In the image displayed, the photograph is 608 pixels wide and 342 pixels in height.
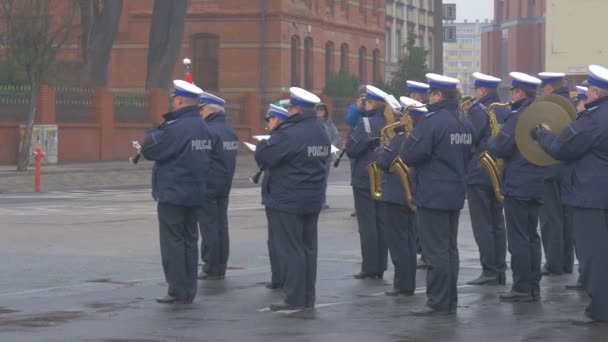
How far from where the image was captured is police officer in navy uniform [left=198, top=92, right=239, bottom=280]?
46.0 ft

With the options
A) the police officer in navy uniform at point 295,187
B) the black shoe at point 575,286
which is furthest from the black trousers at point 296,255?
the black shoe at point 575,286

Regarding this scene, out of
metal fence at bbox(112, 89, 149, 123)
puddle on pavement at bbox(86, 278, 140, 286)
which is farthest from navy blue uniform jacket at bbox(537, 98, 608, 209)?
metal fence at bbox(112, 89, 149, 123)

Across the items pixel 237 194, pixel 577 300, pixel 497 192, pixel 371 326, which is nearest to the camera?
pixel 371 326

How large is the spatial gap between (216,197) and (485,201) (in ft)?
8.61

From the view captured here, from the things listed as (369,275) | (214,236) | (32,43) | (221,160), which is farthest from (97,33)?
(369,275)

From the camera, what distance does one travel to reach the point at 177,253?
1212 centimetres

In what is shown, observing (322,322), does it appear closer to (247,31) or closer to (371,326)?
(371,326)

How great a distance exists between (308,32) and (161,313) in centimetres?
4991

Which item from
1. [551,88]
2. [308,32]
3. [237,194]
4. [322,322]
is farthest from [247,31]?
[322,322]

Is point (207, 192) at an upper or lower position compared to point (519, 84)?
lower

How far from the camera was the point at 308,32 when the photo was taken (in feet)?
200

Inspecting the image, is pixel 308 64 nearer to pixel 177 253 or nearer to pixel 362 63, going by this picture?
pixel 362 63

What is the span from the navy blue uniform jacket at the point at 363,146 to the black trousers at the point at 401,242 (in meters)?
1.00

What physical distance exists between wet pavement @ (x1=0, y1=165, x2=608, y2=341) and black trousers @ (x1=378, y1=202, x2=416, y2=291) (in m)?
0.26
